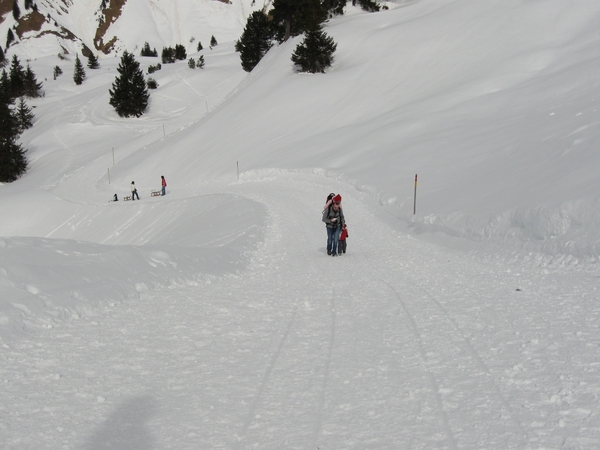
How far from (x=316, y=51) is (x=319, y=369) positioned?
1636 inches

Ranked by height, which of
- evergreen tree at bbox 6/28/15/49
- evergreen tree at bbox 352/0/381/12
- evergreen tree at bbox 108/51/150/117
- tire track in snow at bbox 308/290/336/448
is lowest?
tire track in snow at bbox 308/290/336/448

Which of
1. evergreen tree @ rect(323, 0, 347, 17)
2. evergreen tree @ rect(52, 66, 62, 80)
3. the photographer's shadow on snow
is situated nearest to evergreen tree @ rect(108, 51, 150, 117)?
evergreen tree @ rect(323, 0, 347, 17)

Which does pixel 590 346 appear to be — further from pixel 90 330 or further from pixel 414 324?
pixel 90 330

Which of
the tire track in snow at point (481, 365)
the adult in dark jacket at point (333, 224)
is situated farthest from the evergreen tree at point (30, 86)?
the tire track in snow at point (481, 365)

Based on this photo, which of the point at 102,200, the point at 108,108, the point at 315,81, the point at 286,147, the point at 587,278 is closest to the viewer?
the point at 587,278

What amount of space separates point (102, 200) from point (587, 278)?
113ft

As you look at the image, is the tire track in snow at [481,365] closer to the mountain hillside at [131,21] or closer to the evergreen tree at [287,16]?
the evergreen tree at [287,16]

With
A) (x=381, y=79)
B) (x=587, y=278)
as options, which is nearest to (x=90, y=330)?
(x=587, y=278)

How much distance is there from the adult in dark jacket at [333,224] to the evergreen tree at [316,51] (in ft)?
111

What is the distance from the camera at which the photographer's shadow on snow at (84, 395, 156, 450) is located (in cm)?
379

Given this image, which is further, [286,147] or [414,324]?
[286,147]

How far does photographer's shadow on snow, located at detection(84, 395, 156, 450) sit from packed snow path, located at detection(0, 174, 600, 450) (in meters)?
0.02

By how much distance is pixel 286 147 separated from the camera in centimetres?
3297

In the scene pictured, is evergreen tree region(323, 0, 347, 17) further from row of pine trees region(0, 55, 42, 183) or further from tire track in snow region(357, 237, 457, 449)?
tire track in snow region(357, 237, 457, 449)
